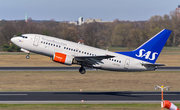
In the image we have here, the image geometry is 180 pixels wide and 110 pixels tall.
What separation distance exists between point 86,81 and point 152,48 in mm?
19245

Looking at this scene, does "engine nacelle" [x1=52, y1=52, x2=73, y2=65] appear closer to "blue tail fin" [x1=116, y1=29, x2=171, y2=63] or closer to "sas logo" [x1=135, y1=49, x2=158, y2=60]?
"blue tail fin" [x1=116, y1=29, x2=171, y2=63]

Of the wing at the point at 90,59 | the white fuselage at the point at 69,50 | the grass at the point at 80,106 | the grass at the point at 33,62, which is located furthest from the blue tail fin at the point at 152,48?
the grass at the point at 33,62

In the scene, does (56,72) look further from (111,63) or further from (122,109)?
(122,109)

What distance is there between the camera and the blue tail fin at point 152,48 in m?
44.2

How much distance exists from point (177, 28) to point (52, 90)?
16298 centimetres

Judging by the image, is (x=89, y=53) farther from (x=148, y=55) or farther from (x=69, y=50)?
(x=148, y=55)

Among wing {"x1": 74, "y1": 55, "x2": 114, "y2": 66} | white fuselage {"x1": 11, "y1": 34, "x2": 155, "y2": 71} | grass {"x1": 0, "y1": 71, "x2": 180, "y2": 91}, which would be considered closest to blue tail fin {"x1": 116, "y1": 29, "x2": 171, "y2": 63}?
white fuselage {"x1": 11, "y1": 34, "x2": 155, "y2": 71}

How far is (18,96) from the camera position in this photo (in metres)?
44.9

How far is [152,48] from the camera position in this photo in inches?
1768

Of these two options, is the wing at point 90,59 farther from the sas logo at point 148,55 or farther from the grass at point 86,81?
the grass at point 86,81

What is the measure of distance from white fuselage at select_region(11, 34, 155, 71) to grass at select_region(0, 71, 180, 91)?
28.1 ft

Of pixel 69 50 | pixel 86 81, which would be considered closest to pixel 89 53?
pixel 69 50

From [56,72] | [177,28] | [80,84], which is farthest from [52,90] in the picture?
[177,28]

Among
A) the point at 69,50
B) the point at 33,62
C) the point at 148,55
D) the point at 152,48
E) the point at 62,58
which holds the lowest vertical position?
the point at 33,62
